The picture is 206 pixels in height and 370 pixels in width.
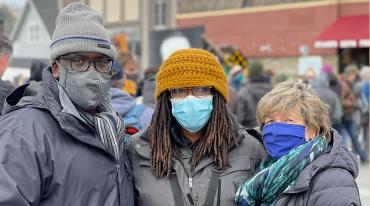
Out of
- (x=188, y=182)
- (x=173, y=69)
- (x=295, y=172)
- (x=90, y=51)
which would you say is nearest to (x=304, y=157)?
(x=295, y=172)

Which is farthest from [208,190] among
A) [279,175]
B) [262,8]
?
[262,8]

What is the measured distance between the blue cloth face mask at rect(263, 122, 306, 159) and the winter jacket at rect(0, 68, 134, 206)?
26.7 inches

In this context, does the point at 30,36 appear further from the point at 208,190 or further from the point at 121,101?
the point at 208,190

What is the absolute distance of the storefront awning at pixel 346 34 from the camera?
22.5 metres

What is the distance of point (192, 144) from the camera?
3.00 metres

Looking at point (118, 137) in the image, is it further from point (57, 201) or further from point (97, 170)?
point (57, 201)

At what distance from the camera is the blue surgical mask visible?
9.46 feet

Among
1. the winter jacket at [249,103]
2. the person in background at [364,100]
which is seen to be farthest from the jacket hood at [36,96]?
the person in background at [364,100]

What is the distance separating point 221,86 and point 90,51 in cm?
69

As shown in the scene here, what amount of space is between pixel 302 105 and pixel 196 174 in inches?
22.7

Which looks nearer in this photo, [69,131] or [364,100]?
[69,131]

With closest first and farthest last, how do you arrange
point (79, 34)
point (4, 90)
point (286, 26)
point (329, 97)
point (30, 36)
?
point (79, 34) → point (4, 90) → point (30, 36) → point (329, 97) → point (286, 26)

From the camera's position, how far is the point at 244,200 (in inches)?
109

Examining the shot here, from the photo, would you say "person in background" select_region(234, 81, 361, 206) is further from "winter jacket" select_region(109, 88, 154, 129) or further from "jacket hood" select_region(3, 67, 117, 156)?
"winter jacket" select_region(109, 88, 154, 129)
